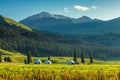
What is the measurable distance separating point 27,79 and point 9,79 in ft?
7.28

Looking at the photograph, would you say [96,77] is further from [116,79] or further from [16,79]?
[16,79]

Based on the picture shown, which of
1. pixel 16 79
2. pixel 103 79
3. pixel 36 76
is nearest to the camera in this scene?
pixel 16 79

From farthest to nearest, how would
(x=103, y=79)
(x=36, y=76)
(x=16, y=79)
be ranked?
(x=36, y=76)
(x=103, y=79)
(x=16, y=79)

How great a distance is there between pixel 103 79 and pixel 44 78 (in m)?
7.03

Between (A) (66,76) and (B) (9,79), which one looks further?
(A) (66,76)

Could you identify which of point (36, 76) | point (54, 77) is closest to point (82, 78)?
point (54, 77)

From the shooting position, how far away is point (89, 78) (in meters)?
35.8

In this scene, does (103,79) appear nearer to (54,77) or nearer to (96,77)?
(96,77)

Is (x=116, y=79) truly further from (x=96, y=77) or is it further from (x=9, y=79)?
(x=9, y=79)

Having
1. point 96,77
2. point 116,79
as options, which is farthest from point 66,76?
point 116,79

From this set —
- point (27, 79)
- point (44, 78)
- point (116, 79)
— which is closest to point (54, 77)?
point (44, 78)

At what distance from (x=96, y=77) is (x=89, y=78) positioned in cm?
202

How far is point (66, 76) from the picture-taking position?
37.8 metres

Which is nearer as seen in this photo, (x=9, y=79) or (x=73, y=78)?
(x=9, y=79)
